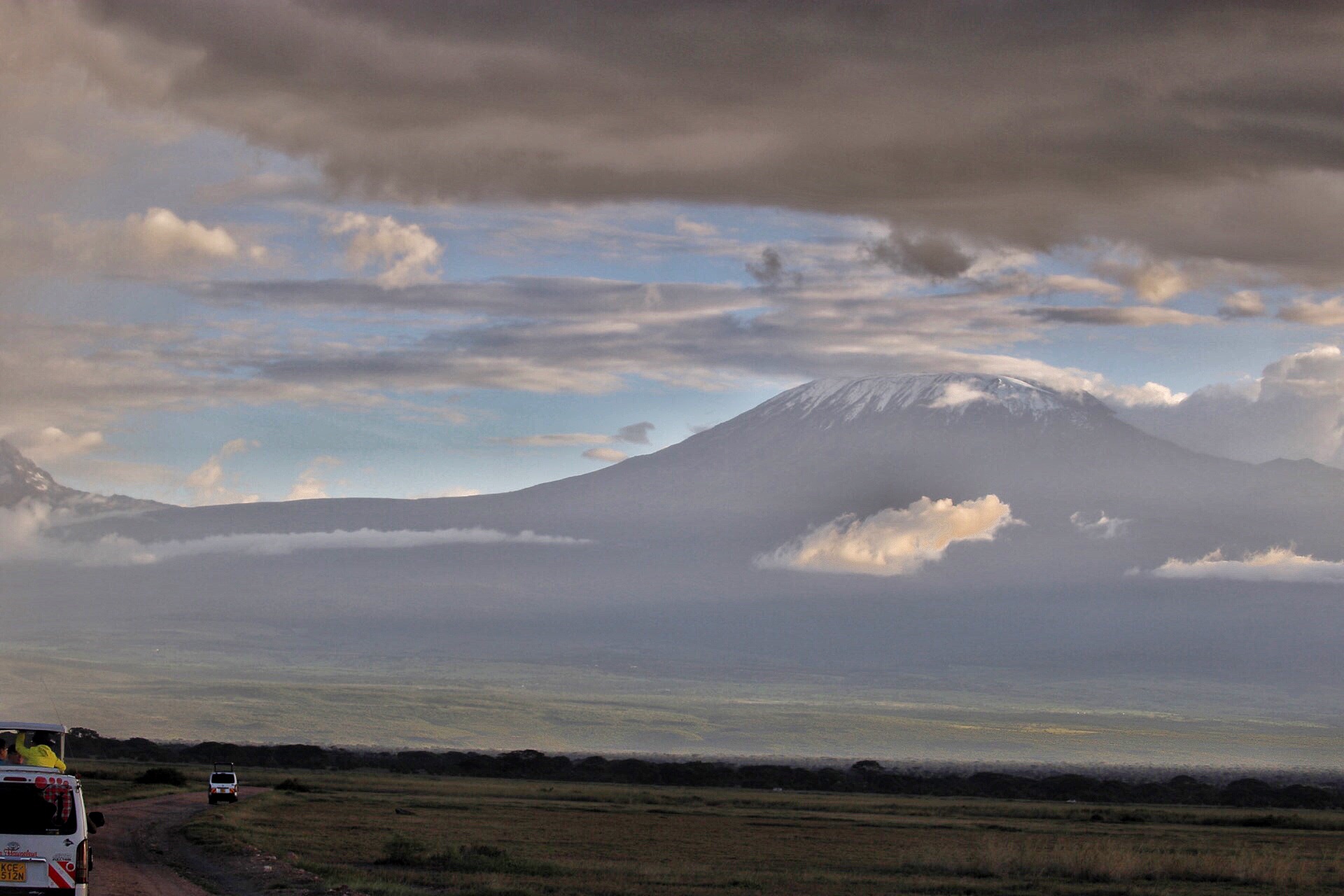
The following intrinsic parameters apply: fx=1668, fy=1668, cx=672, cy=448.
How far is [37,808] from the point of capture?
73.5 ft

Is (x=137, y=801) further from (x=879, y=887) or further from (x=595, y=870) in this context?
(x=879, y=887)

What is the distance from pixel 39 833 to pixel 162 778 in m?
58.4

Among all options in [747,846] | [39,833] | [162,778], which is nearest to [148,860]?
[39,833]

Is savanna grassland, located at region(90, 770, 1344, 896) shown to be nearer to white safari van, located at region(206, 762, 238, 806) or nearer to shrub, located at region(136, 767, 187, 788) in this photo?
white safari van, located at region(206, 762, 238, 806)

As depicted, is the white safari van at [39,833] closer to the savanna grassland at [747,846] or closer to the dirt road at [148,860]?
the dirt road at [148,860]

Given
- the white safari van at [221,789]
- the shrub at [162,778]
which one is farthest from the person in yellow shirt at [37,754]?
the shrub at [162,778]

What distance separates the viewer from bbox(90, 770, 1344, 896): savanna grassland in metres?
35.8

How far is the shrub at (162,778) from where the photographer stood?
75500mm

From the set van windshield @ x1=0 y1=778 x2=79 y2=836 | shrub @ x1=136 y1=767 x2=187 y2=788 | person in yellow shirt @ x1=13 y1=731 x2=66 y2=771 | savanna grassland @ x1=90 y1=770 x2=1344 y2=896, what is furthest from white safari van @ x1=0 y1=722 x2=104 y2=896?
shrub @ x1=136 y1=767 x2=187 y2=788

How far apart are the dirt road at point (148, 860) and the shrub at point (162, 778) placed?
23.7 m

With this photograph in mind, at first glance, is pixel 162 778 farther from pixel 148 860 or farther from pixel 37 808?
Answer: pixel 37 808

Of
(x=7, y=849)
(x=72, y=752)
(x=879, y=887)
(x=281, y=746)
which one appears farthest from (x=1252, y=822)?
(x=72, y=752)

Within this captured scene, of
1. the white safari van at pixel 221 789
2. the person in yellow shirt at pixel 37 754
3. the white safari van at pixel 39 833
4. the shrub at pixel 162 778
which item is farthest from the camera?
the shrub at pixel 162 778

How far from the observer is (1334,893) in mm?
36188
